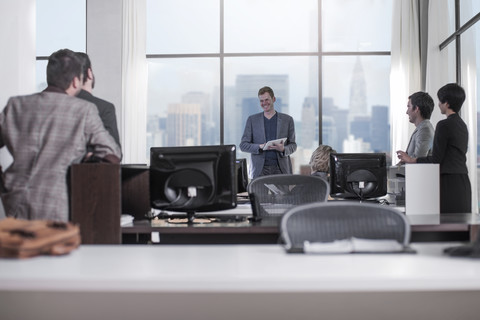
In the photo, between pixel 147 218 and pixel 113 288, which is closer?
pixel 113 288

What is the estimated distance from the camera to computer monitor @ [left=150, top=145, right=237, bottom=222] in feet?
9.78

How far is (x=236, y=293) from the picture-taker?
173 cm

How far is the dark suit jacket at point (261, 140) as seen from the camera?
5.70m

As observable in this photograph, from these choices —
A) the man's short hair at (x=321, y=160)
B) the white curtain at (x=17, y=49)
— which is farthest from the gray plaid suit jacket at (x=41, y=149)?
the man's short hair at (x=321, y=160)

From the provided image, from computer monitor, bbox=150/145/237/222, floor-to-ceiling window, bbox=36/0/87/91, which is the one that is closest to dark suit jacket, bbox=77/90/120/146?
computer monitor, bbox=150/145/237/222

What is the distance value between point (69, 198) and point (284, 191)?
1.51 meters

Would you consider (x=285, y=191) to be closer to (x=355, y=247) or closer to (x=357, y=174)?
(x=357, y=174)

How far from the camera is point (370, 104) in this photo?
321 inches

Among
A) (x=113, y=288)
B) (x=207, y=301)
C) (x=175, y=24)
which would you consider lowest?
(x=207, y=301)

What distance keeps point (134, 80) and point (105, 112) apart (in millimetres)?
5085

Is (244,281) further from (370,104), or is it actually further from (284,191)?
(370,104)

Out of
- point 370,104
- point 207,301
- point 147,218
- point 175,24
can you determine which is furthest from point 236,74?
point 207,301

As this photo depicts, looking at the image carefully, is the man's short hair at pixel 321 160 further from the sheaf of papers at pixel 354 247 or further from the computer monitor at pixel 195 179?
the sheaf of papers at pixel 354 247

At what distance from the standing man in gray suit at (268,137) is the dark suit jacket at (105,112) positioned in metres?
2.55
